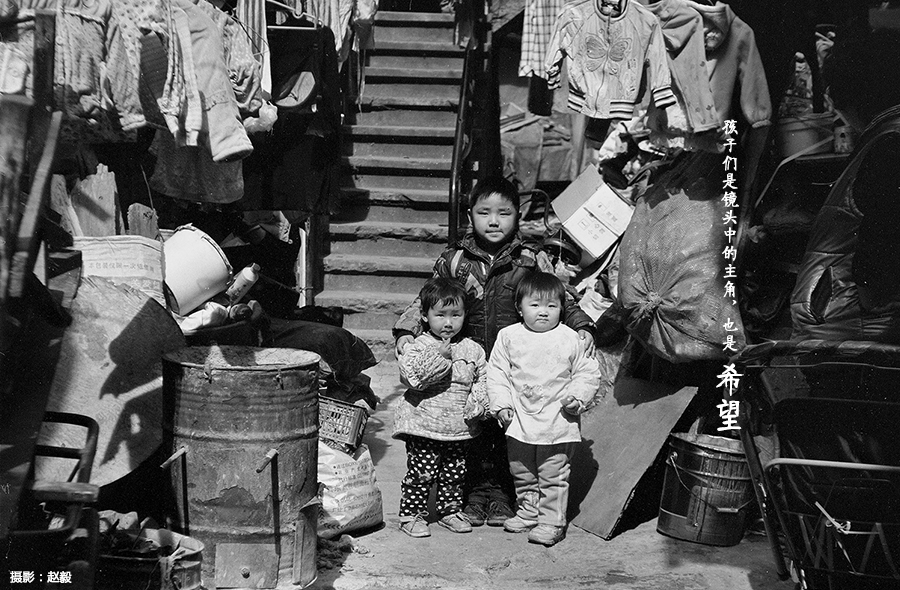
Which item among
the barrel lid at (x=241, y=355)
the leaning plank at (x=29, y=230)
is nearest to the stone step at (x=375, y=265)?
the barrel lid at (x=241, y=355)

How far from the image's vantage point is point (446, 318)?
17.7ft

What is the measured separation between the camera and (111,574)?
12.3 ft

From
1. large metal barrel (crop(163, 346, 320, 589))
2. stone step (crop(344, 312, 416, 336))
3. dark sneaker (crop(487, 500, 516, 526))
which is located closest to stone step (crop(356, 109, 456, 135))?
stone step (crop(344, 312, 416, 336))

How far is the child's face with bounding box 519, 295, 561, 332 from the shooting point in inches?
210

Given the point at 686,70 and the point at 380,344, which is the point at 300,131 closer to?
the point at 686,70

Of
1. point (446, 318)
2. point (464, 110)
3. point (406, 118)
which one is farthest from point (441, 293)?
point (406, 118)

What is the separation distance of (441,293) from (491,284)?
0.39 metres

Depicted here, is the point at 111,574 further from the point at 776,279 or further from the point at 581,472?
the point at 776,279

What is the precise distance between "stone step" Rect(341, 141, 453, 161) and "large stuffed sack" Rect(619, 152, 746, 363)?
4927 mm

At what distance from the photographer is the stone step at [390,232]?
9.89 m

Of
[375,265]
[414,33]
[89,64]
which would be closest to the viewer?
[89,64]

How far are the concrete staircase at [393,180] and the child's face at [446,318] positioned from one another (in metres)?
3.63

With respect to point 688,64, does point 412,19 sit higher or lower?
higher

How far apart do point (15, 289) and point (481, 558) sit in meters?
3.03
